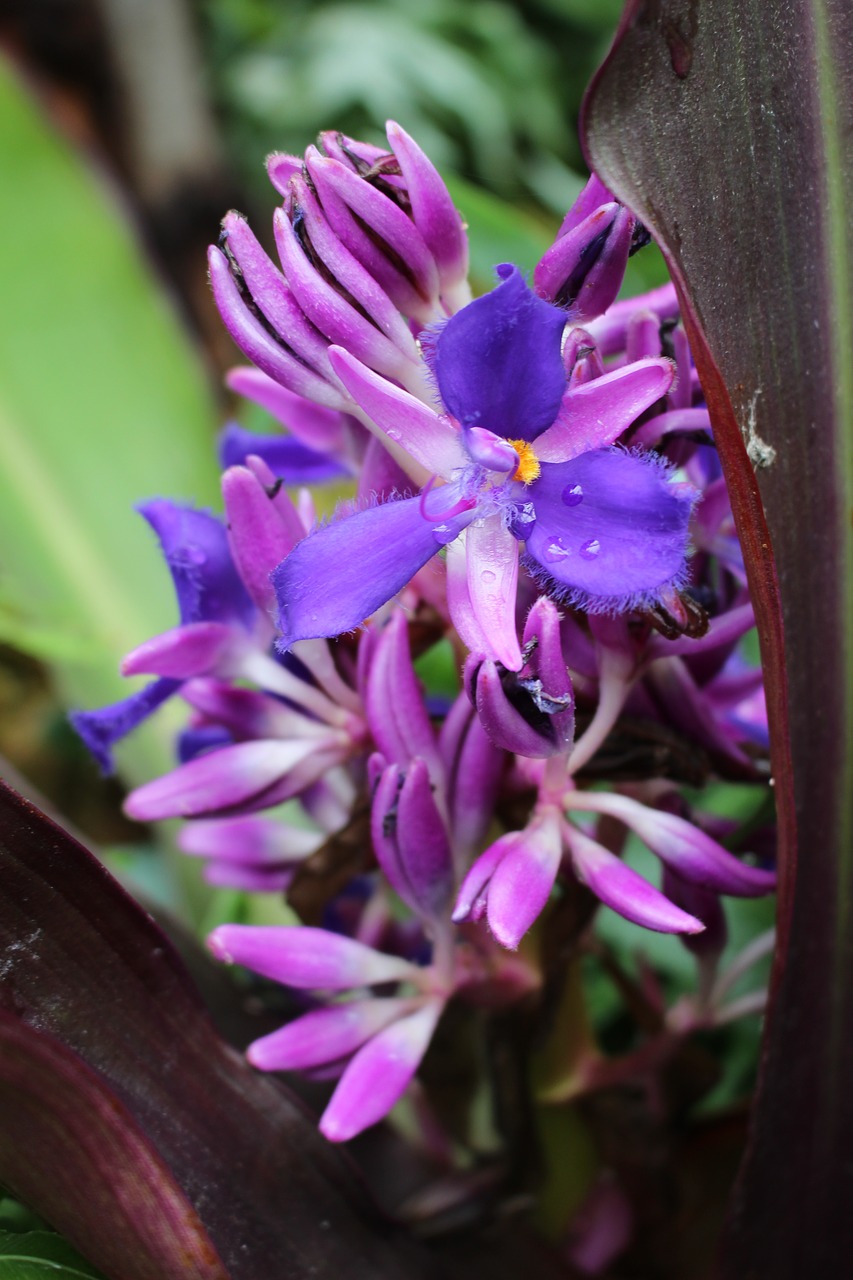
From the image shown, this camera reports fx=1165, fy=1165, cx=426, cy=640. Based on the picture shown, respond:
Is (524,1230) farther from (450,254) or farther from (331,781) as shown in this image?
(450,254)

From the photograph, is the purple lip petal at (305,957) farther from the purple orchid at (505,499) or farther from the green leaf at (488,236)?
the green leaf at (488,236)

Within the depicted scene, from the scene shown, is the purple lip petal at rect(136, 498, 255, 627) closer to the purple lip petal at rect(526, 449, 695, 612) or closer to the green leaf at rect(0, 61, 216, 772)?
the purple lip petal at rect(526, 449, 695, 612)

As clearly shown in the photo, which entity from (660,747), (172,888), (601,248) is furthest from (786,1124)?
(172,888)

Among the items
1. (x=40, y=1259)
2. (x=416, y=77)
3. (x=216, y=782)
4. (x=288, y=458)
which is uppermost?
(x=416, y=77)

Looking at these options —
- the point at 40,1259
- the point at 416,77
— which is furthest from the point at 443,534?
A: the point at 416,77

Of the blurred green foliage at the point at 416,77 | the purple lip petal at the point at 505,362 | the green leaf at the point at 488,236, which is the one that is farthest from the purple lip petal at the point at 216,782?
the blurred green foliage at the point at 416,77

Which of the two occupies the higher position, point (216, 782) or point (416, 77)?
point (416, 77)

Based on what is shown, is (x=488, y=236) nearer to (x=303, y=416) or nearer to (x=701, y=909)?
(x=303, y=416)

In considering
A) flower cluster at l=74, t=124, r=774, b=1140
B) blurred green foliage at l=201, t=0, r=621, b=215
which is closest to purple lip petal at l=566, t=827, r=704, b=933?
flower cluster at l=74, t=124, r=774, b=1140
